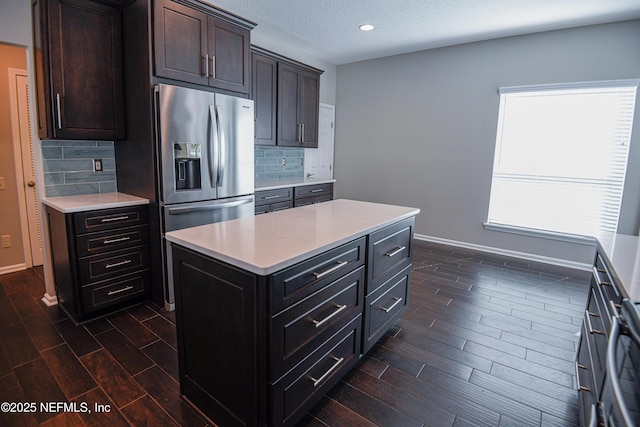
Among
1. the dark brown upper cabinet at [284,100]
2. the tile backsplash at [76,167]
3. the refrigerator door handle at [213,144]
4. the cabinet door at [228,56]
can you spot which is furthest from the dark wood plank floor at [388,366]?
the dark brown upper cabinet at [284,100]

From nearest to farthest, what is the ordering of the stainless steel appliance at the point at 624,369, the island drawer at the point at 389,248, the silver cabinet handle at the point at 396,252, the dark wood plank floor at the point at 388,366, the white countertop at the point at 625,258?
1. the stainless steel appliance at the point at 624,369
2. the white countertop at the point at 625,258
3. the dark wood plank floor at the point at 388,366
4. the island drawer at the point at 389,248
5. the silver cabinet handle at the point at 396,252

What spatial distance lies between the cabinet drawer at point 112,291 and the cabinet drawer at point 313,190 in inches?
80.9

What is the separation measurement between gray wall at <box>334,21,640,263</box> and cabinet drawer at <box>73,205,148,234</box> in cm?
360

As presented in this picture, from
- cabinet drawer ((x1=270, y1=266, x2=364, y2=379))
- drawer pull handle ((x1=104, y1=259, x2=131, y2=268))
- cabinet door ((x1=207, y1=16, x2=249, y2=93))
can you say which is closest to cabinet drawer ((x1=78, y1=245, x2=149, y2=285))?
drawer pull handle ((x1=104, y1=259, x2=131, y2=268))

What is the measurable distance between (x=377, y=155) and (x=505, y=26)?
2272 millimetres

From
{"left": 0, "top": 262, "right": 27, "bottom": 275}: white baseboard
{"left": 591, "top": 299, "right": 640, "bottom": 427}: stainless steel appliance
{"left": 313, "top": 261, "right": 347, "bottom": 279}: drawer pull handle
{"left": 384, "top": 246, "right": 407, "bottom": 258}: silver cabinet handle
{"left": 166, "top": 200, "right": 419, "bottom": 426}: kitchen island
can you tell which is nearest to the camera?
{"left": 591, "top": 299, "right": 640, "bottom": 427}: stainless steel appliance

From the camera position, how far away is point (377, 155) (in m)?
5.32

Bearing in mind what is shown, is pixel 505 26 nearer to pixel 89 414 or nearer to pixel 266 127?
pixel 266 127

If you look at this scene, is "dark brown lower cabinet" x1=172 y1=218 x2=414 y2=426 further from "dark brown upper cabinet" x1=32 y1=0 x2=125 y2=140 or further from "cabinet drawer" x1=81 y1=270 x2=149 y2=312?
"dark brown upper cabinet" x1=32 y1=0 x2=125 y2=140

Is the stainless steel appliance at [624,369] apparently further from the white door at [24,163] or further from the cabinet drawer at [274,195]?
the white door at [24,163]

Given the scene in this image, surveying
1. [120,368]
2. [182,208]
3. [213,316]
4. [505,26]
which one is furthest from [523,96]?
[120,368]

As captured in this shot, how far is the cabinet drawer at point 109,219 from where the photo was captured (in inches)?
94.7

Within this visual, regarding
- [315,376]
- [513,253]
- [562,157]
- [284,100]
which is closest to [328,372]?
[315,376]

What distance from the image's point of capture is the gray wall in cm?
366
